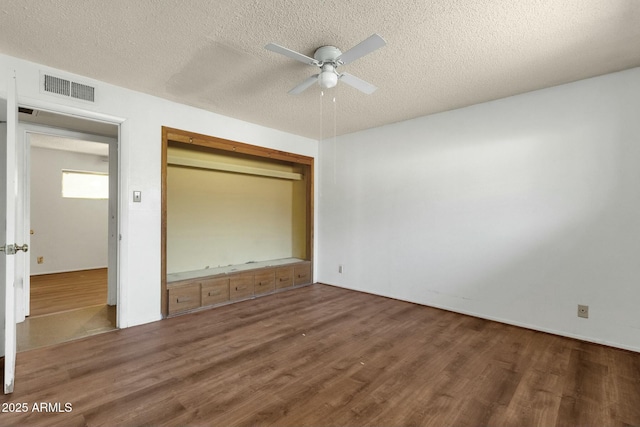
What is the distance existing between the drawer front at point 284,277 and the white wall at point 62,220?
14.9 ft

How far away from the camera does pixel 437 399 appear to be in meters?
1.91

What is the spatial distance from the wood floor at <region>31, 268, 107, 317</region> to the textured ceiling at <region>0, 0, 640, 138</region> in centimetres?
299

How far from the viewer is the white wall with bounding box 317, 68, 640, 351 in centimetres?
269

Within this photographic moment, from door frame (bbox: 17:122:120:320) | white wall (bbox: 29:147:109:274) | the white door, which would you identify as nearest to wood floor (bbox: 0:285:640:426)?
the white door

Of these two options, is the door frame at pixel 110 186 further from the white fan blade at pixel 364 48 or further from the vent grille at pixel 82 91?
the white fan blade at pixel 364 48

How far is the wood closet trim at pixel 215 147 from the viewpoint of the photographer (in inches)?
133

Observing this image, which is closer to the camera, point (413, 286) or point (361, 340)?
point (361, 340)

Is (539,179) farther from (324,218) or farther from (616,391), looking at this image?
(324,218)

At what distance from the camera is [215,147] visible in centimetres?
387

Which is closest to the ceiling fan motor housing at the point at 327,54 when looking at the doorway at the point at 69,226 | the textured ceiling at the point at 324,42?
the textured ceiling at the point at 324,42

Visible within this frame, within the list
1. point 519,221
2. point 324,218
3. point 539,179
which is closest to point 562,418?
point 519,221

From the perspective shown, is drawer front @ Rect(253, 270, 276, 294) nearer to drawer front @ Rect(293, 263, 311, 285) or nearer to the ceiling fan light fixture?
drawer front @ Rect(293, 263, 311, 285)

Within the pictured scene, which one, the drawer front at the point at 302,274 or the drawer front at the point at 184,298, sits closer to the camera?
the drawer front at the point at 184,298

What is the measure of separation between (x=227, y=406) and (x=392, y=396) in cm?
107
